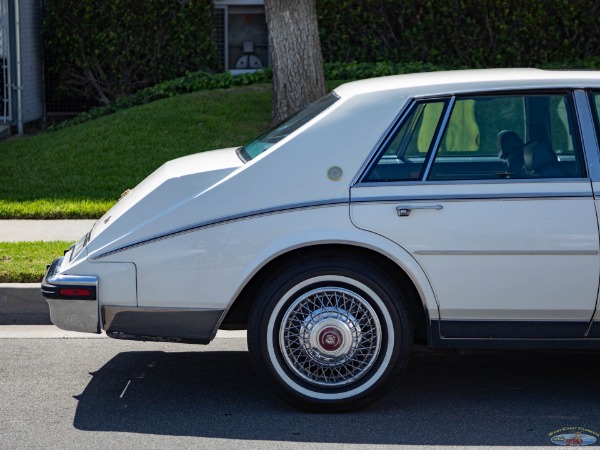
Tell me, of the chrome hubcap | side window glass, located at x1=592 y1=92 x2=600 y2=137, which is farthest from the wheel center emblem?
side window glass, located at x1=592 y1=92 x2=600 y2=137

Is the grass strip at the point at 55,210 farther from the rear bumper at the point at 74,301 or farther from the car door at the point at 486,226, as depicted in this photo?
the car door at the point at 486,226

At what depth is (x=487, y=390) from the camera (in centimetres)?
574

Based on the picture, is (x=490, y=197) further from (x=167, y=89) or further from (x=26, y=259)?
(x=167, y=89)

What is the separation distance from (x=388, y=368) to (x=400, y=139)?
44.3 inches

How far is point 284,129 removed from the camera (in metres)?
5.66

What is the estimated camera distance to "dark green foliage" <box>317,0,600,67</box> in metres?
15.1

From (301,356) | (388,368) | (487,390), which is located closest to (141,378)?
(301,356)

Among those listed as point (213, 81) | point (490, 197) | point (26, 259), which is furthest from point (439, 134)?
point (213, 81)

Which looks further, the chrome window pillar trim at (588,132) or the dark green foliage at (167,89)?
the dark green foliage at (167,89)

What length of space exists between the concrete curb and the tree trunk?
5141 millimetres

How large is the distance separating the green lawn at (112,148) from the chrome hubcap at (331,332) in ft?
16.7

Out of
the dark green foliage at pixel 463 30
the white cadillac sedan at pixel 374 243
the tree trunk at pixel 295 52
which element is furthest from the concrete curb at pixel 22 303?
the dark green foliage at pixel 463 30

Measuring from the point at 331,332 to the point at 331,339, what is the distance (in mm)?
36

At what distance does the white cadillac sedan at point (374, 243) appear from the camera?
5121mm
